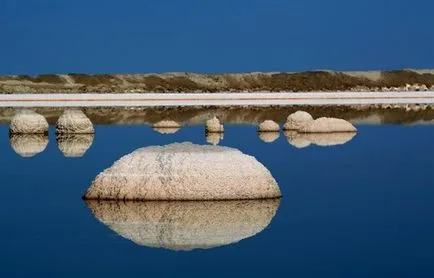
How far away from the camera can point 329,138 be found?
2573 cm

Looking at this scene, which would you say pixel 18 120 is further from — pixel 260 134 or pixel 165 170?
pixel 165 170

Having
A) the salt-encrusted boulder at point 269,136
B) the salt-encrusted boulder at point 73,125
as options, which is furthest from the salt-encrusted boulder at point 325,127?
the salt-encrusted boulder at point 73,125

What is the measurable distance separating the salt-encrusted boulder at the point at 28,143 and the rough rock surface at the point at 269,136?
4901mm

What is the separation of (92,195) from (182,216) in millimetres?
1810

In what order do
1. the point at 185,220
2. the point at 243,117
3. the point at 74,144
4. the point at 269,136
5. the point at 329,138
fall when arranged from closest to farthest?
the point at 185,220 < the point at 74,144 < the point at 329,138 < the point at 269,136 < the point at 243,117

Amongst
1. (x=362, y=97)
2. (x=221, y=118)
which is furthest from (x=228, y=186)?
(x=362, y=97)

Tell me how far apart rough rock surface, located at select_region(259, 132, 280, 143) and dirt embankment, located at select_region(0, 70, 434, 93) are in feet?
192

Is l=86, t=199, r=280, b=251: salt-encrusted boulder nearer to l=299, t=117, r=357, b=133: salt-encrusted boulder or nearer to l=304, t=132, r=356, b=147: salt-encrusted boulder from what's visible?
l=304, t=132, r=356, b=147: salt-encrusted boulder

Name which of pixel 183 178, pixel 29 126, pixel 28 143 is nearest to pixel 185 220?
pixel 183 178

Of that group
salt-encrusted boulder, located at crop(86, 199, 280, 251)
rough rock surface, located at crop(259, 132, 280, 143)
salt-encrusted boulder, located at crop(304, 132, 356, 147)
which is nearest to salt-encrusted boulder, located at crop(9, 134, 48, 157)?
rough rock surface, located at crop(259, 132, 280, 143)

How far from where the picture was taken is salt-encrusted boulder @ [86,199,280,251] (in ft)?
36.2

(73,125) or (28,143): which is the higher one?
(73,125)

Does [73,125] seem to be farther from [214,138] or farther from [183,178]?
[183,178]

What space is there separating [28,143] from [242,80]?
78.8 meters
